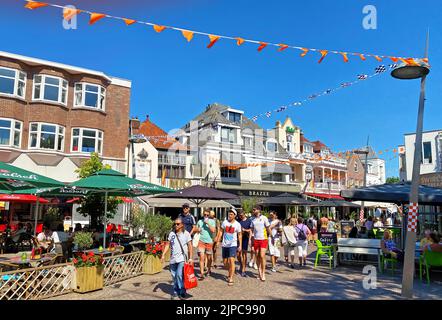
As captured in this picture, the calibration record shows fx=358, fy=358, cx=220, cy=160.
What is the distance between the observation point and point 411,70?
25.3ft

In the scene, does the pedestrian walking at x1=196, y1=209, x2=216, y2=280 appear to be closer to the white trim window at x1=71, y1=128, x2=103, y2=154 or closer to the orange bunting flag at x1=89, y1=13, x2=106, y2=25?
the orange bunting flag at x1=89, y1=13, x2=106, y2=25

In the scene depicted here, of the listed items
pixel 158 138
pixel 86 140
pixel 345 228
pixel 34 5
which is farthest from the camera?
pixel 158 138

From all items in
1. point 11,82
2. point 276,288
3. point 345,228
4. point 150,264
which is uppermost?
point 11,82

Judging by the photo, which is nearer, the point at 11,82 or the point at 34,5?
the point at 34,5

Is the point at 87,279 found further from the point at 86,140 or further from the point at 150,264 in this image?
the point at 86,140

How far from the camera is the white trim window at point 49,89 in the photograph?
2142cm

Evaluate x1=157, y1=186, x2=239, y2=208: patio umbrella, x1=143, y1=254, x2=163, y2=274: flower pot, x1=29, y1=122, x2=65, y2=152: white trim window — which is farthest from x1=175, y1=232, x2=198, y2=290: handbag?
x1=29, y1=122, x2=65, y2=152: white trim window

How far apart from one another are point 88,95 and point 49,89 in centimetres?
229

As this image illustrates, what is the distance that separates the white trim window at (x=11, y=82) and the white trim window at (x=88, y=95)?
10.4ft

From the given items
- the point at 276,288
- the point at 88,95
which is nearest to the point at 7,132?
the point at 88,95

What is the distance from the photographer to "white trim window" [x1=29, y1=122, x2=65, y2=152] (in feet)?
69.3

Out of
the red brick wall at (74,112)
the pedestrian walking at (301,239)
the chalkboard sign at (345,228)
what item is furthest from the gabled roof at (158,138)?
the pedestrian walking at (301,239)

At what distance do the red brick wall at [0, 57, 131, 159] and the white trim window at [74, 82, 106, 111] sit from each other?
0.91ft
